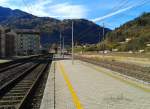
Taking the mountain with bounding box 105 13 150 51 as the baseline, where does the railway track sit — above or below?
below

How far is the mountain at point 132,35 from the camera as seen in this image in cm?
13200

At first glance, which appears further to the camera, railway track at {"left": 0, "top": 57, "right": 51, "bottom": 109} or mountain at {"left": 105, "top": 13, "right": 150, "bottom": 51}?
mountain at {"left": 105, "top": 13, "right": 150, "bottom": 51}

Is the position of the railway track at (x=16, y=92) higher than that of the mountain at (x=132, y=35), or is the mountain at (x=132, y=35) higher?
the mountain at (x=132, y=35)

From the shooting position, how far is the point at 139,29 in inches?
6339

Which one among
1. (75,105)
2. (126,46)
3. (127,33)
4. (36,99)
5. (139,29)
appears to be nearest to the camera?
(75,105)

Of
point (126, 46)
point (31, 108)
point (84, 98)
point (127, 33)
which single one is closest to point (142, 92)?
point (84, 98)

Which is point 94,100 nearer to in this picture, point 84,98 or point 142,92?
point 84,98

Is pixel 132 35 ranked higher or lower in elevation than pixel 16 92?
higher

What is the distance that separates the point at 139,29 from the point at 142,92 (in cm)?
14911

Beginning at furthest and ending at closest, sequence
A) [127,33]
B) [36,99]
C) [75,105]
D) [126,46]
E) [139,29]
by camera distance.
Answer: [127,33], [139,29], [126,46], [36,99], [75,105]

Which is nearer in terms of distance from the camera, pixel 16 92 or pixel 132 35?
pixel 16 92

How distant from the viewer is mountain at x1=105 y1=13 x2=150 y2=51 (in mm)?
132000

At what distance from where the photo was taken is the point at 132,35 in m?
165

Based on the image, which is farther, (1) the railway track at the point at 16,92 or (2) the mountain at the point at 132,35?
(2) the mountain at the point at 132,35
